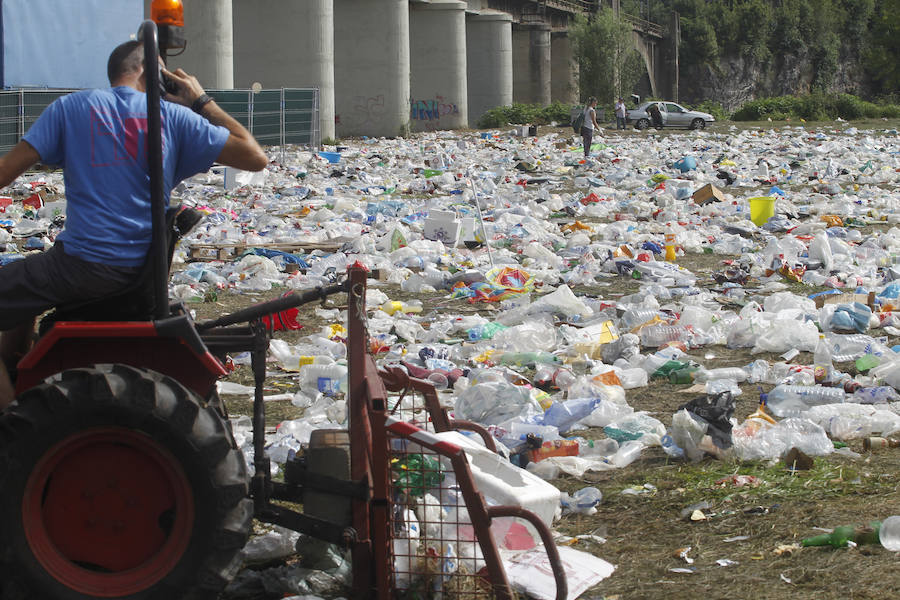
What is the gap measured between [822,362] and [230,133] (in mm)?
3952

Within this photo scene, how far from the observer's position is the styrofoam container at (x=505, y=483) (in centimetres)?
296

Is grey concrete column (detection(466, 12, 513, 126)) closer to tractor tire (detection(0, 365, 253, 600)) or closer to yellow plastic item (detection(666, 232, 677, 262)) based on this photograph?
yellow plastic item (detection(666, 232, 677, 262))

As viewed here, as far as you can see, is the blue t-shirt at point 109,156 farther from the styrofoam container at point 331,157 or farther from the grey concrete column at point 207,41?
the grey concrete column at point 207,41

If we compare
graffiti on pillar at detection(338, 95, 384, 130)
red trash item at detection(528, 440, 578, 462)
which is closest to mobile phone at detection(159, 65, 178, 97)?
red trash item at detection(528, 440, 578, 462)

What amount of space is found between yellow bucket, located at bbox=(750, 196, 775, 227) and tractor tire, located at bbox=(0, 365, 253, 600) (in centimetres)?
984

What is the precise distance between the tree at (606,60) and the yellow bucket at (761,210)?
123 feet

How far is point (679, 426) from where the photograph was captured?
4.18m

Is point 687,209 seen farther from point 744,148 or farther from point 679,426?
point 744,148

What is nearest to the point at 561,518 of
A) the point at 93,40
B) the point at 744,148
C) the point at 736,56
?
the point at 93,40

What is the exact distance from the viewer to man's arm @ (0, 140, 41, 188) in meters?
2.43

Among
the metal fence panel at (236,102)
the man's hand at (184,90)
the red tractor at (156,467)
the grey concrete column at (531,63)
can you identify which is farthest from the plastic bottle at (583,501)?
the grey concrete column at (531,63)

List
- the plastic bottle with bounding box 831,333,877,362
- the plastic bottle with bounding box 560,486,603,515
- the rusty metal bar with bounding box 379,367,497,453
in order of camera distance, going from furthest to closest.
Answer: the plastic bottle with bounding box 831,333,877,362 < the plastic bottle with bounding box 560,486,603,515 < the rusty metal bar with bounding box 379,367,497,453

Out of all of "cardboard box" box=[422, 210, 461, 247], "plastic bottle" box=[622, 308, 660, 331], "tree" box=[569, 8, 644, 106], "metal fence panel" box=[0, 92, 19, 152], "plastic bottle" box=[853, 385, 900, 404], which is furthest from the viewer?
"tree" box=[569, 8, 644, 106]

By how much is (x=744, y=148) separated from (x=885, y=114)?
22.1 m
